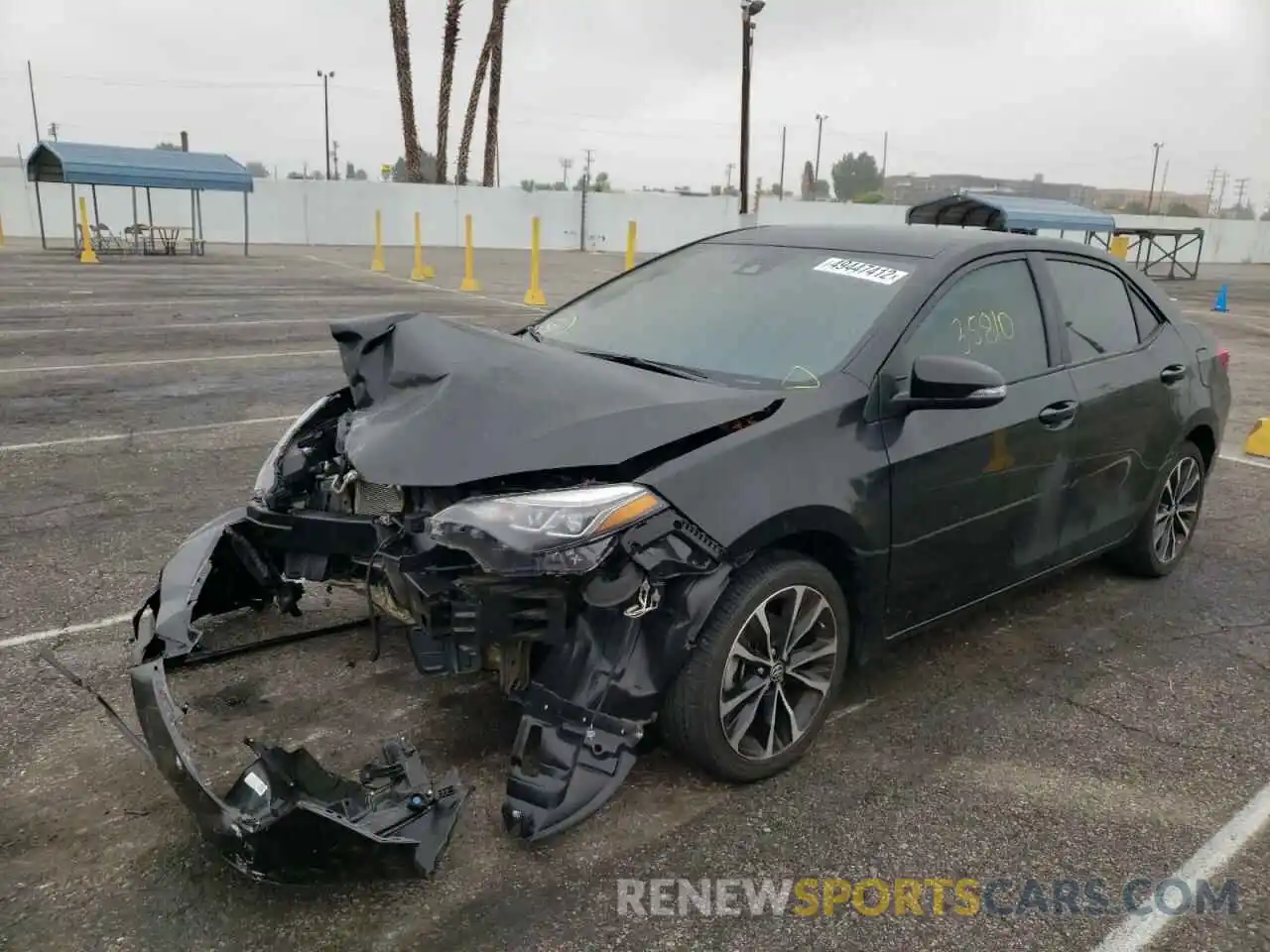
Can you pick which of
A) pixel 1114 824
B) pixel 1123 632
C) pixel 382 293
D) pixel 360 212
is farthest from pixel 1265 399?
pixel 360 212

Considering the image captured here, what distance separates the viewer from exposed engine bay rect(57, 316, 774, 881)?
7.73ft

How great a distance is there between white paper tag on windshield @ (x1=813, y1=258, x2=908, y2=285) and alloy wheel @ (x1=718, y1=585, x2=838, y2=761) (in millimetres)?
1214

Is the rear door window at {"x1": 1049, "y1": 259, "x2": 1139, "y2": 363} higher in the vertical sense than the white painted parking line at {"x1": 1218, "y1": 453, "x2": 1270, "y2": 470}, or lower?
higher

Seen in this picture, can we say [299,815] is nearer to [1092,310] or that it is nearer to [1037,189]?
[1092,310]

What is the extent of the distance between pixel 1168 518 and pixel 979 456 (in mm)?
1946

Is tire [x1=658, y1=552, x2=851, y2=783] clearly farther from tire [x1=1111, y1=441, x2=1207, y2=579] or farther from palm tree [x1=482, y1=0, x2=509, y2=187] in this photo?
palm tree [x1=482, y1=0, x2=509, y2=187]

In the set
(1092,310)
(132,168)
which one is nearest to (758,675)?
(1092,310)

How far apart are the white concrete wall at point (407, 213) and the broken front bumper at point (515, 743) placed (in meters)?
30.8

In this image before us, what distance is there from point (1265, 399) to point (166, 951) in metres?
11.1

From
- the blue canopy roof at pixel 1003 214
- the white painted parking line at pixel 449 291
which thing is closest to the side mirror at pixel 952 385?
the white painted parking line at pixel 449 291

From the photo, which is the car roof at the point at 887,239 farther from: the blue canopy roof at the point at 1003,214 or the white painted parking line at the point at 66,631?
the blue canopy roof at the point at 1003,214

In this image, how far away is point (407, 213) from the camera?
115 ft

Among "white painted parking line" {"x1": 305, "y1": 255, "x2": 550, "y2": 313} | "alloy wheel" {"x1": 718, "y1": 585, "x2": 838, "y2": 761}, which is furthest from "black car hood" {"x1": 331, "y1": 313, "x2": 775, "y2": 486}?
"white painted parking line" {"x1": 305, "y1": 255, "x2": 550, "y2": 313}

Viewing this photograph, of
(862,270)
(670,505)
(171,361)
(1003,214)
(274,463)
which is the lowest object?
(171,361)
